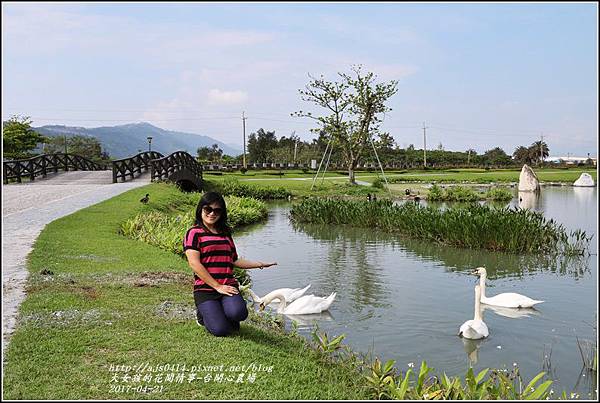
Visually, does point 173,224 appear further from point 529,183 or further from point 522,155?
point 522,155

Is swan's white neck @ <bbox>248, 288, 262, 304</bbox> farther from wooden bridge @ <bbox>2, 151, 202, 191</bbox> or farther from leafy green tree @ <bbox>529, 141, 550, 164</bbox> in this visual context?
leafy green tree @ <bbox>529, 141, 550, 164</bbox>

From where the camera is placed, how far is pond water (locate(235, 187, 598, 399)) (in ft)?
23.7

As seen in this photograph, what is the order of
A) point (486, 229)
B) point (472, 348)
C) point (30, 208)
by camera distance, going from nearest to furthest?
point (472, 348) < point (486, 229) < point (30, 208)

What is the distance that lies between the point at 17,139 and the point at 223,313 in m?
36.0

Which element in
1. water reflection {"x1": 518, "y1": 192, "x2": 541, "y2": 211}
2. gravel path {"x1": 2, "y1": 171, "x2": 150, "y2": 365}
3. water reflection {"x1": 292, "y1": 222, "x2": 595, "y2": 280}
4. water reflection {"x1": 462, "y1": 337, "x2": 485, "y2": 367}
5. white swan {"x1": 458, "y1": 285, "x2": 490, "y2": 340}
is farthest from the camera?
water reflection {"x1": 518, "y1": 192, "x2": 541, "y2": 211}

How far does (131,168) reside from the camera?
3031cm

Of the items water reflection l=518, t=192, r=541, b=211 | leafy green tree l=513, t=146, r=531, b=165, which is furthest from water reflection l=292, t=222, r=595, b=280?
leafy green tree l=513, t=146, r=531, b=165

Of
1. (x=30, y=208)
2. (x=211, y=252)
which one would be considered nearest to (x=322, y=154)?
(x=30, y=208)

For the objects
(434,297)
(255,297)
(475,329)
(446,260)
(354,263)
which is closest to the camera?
(475,329)

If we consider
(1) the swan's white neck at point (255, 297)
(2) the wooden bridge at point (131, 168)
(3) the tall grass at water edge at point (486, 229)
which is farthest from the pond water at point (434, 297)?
(2) the wooden bridge at point (131, 168)

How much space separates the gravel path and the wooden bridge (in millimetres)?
594

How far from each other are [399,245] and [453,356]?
9156 mm

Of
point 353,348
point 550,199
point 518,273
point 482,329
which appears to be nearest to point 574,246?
point 518,273

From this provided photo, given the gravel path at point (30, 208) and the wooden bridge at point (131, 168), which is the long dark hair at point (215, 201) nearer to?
the gravel path at point (30, 208)
